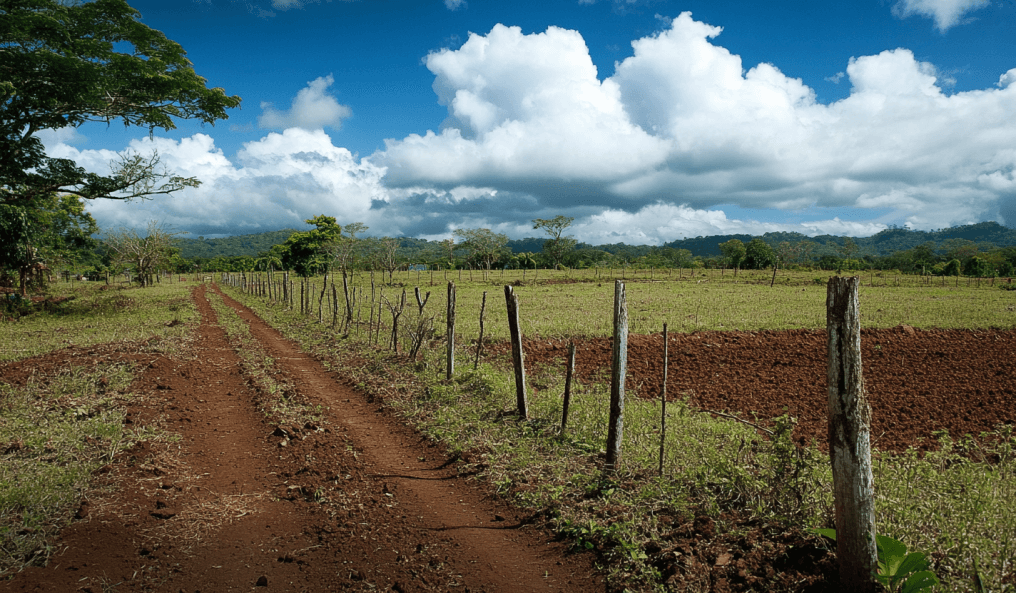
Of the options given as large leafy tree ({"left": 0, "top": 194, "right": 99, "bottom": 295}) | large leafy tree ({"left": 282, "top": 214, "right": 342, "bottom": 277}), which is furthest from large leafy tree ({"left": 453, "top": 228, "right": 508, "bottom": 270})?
large leafy tree ({"left": 0, "top": 194, "right": 99, "bottom": 295})

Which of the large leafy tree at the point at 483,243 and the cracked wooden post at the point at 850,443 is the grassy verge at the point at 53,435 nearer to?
the cracked wooden post at the point at 850,443

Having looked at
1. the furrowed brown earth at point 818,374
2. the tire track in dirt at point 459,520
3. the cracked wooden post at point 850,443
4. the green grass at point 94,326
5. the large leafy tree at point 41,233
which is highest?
the large leafy tree at point 41,233

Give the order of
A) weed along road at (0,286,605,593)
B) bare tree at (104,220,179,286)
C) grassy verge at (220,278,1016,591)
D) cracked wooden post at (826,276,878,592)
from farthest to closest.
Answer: bare tree at (104,220,179,286), weed along road at (0,286,605,593), grassy verge at (220,278,1016,591), cracked wooden post at (826,276,878,592)

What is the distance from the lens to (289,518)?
4.97 meters

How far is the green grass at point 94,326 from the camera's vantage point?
13273mm

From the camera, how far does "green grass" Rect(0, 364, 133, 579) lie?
4367 millimetres

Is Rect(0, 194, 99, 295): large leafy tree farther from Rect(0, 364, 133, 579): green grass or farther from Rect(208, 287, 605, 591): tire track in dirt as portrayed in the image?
Rect(208, 287, 605, 591): tire track in dirt

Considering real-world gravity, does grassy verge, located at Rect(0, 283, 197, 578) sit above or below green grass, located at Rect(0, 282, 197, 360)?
below

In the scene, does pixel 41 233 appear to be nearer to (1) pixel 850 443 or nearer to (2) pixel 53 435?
(2) pixel 53 435

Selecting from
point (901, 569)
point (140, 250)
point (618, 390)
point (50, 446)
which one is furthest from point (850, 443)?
point (140, 250)

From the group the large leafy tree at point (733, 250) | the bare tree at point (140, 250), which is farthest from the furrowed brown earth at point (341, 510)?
the large leafy tree at point (733, 250)

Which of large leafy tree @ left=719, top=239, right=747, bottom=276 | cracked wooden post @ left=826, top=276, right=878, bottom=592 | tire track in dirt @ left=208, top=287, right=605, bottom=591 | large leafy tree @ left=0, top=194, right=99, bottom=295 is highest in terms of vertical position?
large leafy tree @ left=719, top=239, right=747, bottom=276

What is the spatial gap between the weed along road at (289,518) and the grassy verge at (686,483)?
432 mm

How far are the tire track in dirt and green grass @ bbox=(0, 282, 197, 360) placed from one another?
8.73m
